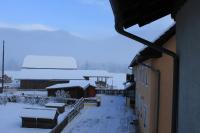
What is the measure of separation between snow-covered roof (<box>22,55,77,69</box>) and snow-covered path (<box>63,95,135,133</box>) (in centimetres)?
3418

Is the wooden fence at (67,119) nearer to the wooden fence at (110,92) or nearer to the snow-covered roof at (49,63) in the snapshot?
the wooden fence at (110,92)

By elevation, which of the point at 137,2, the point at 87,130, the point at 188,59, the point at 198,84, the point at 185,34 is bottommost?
the point at 87,130

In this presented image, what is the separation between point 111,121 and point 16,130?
8007 mm

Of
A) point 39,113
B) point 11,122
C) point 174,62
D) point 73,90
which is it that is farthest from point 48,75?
point 174,62

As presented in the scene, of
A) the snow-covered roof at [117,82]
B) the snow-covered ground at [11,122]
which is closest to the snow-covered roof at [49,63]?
the snow-covered roof at [117,82]

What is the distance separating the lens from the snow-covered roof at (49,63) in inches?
2791

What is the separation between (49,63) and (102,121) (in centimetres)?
4484

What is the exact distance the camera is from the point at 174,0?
17.4 ft

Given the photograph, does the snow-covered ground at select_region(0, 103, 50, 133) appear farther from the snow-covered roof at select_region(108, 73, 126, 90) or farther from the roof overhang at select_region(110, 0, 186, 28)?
the snow-covered roof at select_region(108, 73, 126, 90)

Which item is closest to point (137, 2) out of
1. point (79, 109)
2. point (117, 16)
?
point (117, 16)

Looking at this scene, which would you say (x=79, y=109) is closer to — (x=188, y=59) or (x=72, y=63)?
(x=188, y=59)

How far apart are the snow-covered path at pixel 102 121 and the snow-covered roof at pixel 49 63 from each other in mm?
34176

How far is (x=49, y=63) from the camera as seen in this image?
72.6m

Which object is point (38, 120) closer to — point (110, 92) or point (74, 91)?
point (74, 91)
